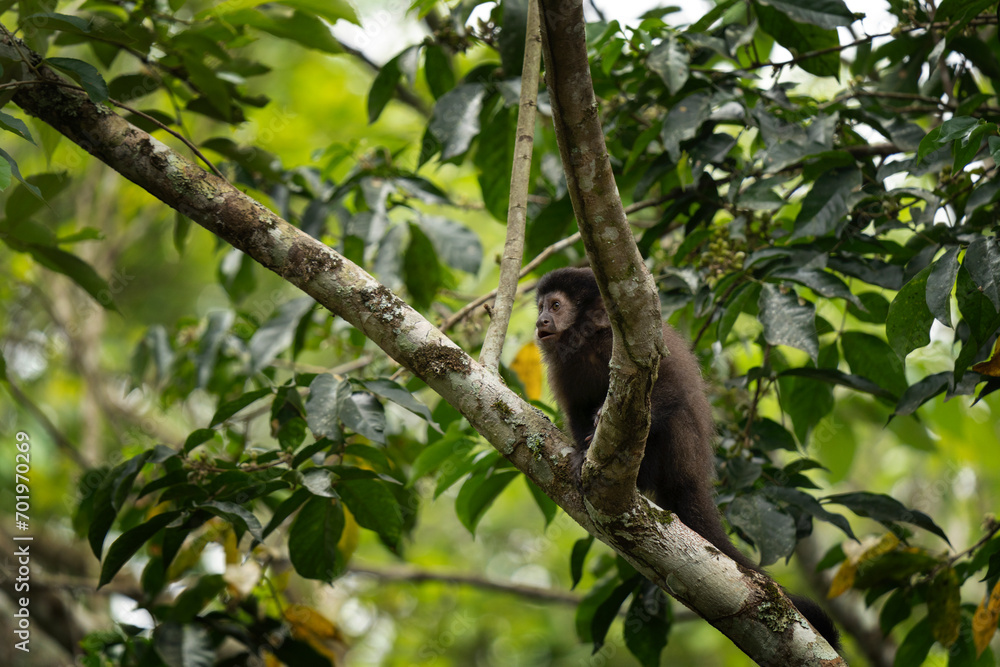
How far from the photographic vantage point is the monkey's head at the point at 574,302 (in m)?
3.71

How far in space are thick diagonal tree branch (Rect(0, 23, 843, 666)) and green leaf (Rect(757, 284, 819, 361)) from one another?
96 centimetres

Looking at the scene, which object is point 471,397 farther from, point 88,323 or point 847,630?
point 88,323

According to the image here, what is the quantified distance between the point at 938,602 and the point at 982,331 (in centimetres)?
146

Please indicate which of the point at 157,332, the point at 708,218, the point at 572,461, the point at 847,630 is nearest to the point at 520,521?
the point at 847,630

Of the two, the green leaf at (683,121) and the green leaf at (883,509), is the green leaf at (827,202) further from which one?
the green leaf at (883,509)

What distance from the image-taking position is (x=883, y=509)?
3.22 metres

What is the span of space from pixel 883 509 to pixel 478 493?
5.72 ft

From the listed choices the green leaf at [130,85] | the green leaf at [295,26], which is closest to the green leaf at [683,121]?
the green leaf at [295,26]

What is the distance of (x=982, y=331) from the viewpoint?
98.7 inches

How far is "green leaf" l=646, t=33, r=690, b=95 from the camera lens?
3.28m

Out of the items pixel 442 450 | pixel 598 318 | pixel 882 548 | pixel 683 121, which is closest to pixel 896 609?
pixel 882 548

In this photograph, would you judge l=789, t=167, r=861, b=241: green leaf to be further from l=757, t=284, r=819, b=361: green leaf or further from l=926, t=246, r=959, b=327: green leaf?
l=926, t=246, r=959, b=327: green leaf

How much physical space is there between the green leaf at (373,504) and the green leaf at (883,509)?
71.5 inches

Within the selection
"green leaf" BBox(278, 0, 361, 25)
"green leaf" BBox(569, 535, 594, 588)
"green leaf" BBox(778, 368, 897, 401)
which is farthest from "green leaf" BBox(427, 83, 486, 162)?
"green leaf" BBox(569, 535, 594, 588)
